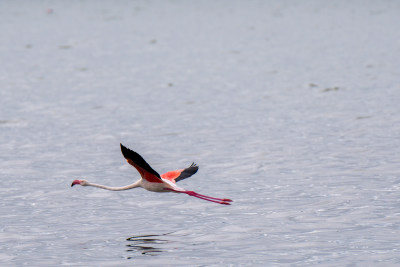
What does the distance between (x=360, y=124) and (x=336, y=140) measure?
9.51 ft

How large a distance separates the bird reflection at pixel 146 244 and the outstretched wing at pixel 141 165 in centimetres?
107

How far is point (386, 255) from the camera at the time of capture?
15.4m

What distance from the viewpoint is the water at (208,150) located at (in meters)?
16.6

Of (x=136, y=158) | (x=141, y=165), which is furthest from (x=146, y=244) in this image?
(x=136, y=158)

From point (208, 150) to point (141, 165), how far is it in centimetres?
1025

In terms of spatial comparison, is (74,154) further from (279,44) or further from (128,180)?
(279,44)

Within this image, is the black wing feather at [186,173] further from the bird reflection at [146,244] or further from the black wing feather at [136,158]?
the black wing feather at [136,158]

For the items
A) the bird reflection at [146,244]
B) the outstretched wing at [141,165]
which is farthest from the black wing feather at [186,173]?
the bird reflection at [146,244]

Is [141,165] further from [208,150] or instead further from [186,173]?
[208,150]

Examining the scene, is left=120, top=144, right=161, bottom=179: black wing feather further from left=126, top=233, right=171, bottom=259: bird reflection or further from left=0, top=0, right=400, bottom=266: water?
left=0, top=0, right=400, bottom=266: water

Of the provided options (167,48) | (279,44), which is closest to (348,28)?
(279,44)

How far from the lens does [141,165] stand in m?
16.2

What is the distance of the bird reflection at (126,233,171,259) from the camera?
16.1 meters

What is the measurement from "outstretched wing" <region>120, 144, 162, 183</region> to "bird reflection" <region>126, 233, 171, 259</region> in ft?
3.52
